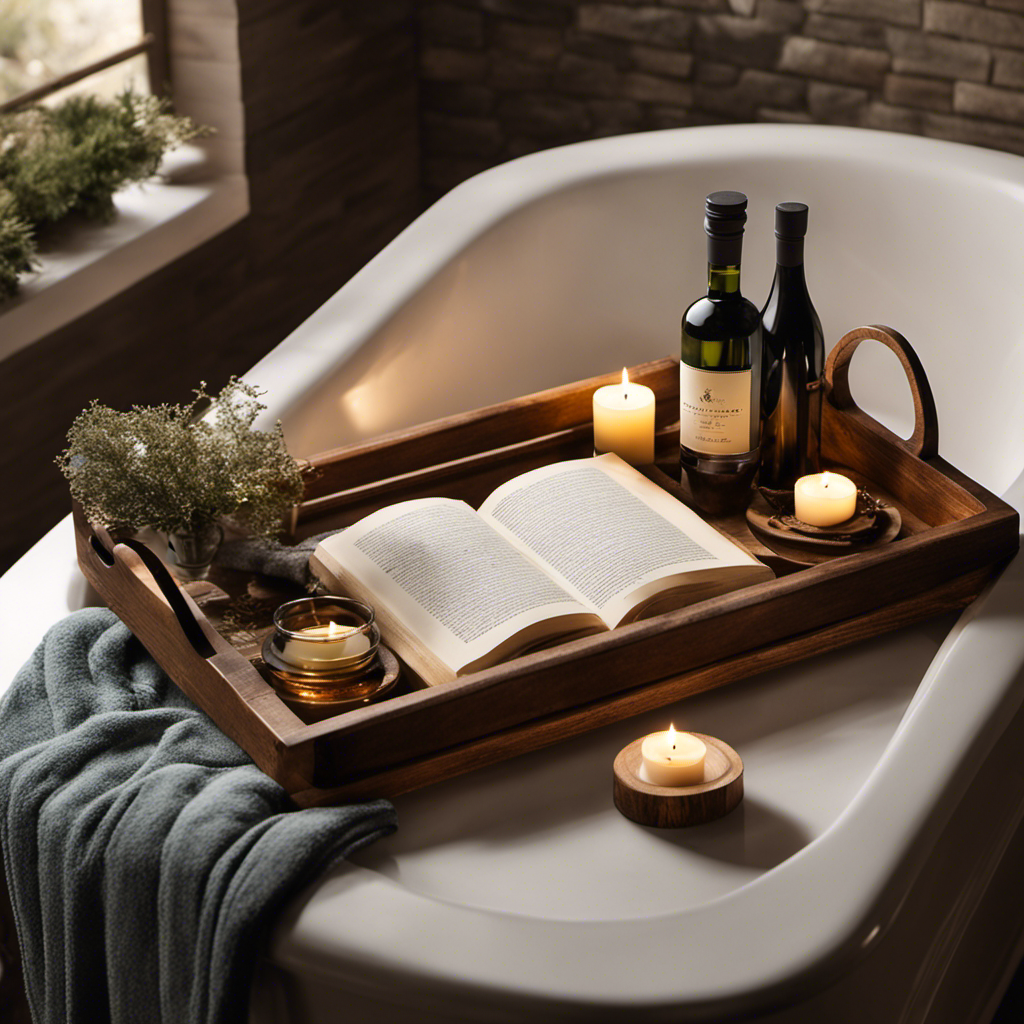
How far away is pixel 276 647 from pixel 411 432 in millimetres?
478

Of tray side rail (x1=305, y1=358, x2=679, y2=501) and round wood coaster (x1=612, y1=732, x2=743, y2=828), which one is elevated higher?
tray side rail (x1=305, y1=358, x2=679, y2=501)

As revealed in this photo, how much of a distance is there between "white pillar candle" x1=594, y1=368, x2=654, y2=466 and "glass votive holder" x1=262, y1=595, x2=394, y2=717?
0.49 metres

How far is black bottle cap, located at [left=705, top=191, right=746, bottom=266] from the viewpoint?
1350 millimetres

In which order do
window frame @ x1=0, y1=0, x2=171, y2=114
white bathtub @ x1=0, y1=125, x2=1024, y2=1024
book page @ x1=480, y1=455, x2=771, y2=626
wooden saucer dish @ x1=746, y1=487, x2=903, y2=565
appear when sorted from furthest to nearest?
1. window frame @ x1=0, y1=0, x2=171, y2=114
2. wooden saucer dish @ x1=746, y1=487, x2=903, y2=565
3. book page @ x1=480, y1=455, x2=771, y2=626
4. white bathtub @ x1=0, y1=125, x2=1024, y2=1024

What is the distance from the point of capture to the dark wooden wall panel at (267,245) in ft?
7.61

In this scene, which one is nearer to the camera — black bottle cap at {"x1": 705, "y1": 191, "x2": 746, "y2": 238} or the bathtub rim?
black bottle cap at {"x1": 705, "y1": 191, "x2": 746, "y2": 238}

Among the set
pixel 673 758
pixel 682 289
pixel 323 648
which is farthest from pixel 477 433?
pixel 682 289

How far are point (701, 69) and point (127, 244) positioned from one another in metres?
1.34

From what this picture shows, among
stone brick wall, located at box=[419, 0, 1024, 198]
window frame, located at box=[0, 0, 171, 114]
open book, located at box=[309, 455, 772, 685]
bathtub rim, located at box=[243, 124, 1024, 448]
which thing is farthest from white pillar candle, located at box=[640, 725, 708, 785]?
stone brick wall, located at box=[419, 0, 1024, 198]

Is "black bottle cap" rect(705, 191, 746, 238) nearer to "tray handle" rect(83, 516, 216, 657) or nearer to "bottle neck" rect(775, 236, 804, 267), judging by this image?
"bottle neck" rect(775, 236, 804, 267)

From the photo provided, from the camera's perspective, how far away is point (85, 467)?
50.4 inches

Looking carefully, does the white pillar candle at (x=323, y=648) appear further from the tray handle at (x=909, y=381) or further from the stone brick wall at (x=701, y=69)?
the stone brick wall at (x=701, y=69)

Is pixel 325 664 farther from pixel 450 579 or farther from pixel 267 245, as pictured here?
pixel 267 245

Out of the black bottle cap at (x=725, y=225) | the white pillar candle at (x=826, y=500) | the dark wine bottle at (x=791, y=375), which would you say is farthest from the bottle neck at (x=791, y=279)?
the white pillar candle at (x=826, y=500)
